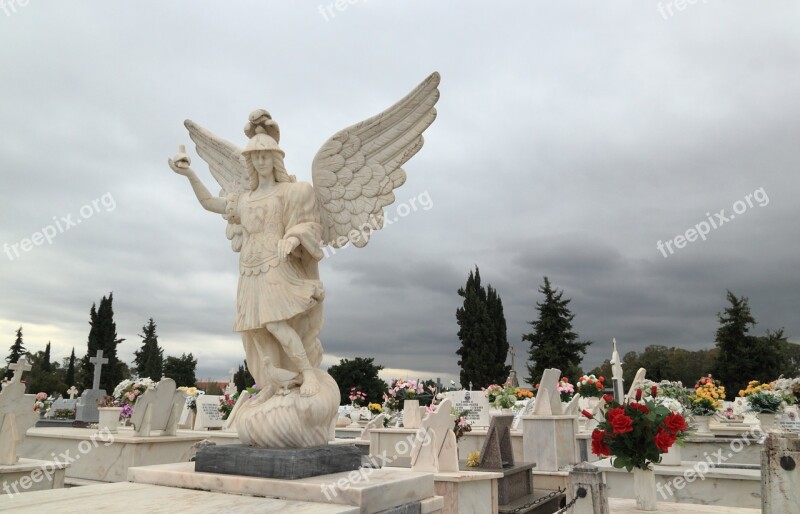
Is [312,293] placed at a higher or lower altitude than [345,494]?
higher

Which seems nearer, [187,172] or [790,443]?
[790,443]

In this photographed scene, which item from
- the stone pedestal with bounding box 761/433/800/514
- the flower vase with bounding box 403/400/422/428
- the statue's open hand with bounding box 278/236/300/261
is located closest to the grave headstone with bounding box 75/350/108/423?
the flower vase with bounding box 403/400/422/428

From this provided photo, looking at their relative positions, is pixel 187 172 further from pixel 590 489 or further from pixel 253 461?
pixel 590 489

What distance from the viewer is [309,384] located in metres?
4.07

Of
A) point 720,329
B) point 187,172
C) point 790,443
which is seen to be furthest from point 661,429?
point 720,329

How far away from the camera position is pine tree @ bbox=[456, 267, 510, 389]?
33750 millimetres

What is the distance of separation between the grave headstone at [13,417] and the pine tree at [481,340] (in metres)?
28.8

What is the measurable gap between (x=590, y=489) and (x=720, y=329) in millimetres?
31879

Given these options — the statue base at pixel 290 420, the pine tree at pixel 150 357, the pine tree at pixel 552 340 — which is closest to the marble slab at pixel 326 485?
the statue base at pixel 290 420

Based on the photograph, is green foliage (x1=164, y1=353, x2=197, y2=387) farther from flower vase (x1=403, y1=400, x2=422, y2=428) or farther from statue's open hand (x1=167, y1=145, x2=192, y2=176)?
statue's open hand (x1=167, y1=145, x2=192, y2=176)

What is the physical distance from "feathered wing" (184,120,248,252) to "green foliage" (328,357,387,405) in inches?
1129

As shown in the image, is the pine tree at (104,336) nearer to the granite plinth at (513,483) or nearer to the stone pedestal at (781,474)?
the granite plinth at (513,483)

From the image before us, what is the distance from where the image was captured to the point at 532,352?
32469 mm

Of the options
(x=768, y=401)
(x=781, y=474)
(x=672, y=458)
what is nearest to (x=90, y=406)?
(x=672, y=458)
